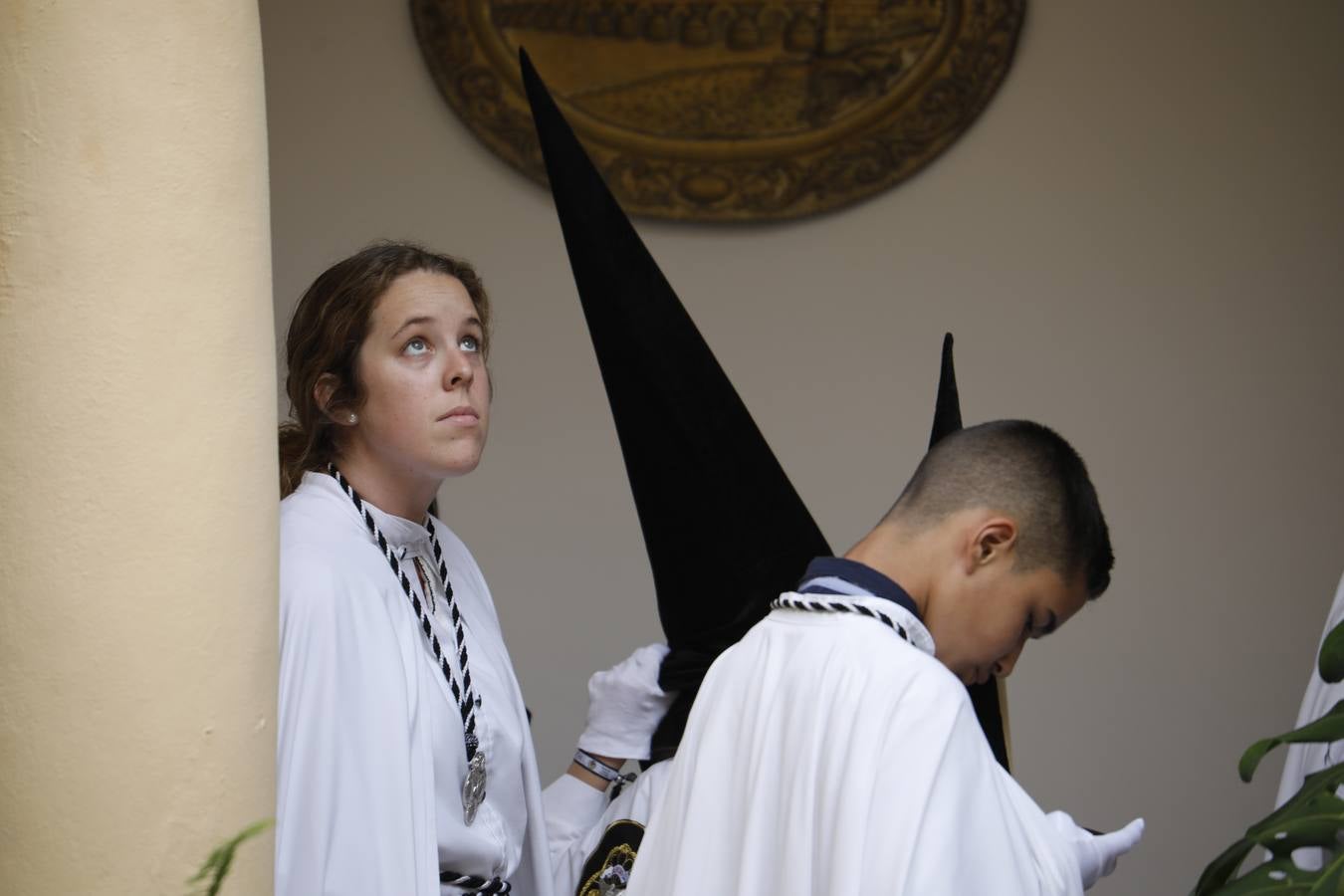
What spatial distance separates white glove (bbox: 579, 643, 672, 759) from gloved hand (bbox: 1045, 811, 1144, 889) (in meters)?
0.95

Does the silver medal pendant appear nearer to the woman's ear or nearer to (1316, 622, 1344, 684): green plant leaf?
the woman's ear

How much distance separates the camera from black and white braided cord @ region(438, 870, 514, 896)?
7.80 ft

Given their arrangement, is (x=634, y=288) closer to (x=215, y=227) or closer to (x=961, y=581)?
(x=961, y=581)

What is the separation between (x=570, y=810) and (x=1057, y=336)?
83.3 inches

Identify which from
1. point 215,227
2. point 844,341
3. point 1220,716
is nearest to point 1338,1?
point 844,341

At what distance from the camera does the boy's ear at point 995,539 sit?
1.97m

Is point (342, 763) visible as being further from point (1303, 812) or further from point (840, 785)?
point (1303, 812)

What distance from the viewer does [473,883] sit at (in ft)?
7.87

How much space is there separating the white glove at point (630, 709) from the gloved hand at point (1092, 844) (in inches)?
37.3

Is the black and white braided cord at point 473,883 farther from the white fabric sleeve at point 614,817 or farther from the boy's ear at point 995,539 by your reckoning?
the boy's ear at point 995,539

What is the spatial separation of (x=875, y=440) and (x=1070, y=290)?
24.0 inches

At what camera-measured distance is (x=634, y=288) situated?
279 centimetres

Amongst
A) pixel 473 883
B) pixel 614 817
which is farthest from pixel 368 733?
pixel 614 817

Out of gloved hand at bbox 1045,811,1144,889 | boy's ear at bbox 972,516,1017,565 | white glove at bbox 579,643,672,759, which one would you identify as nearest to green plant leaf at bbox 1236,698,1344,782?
gloved hand at bbox 1045,811,1144,889
